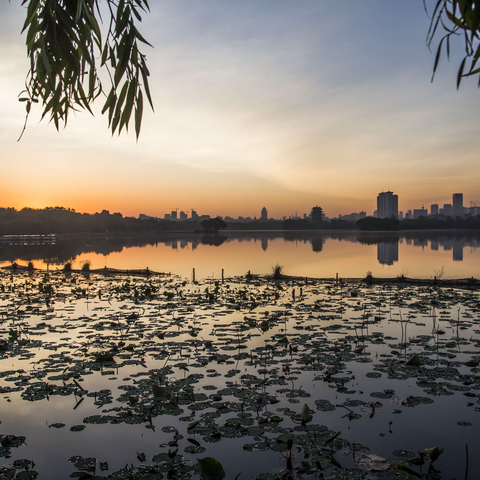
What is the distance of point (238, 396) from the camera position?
6.38 m

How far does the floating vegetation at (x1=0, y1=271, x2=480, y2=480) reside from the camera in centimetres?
469

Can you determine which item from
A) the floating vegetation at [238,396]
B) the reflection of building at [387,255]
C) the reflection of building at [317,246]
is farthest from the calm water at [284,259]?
the floating vegetation at [238,396]

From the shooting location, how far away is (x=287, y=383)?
699cm

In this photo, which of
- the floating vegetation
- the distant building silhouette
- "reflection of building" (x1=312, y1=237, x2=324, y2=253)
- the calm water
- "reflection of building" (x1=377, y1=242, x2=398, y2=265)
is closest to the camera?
the floating vegetation

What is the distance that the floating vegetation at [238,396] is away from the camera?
4691 mm

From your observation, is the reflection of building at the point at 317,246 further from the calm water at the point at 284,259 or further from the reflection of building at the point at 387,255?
the reflection of building at the point at 387,255

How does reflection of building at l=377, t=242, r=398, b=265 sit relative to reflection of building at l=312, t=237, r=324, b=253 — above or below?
below

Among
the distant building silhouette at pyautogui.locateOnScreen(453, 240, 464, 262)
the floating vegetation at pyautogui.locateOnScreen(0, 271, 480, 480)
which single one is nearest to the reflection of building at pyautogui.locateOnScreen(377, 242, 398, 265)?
the distant building silhouette at pyautogui.locateOnScreen(453, 240, 464, 262)

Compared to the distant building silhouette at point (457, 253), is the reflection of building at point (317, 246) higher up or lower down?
higher up

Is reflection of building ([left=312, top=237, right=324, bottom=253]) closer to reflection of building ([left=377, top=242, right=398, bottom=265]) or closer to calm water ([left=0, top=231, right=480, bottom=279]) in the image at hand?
calm water ([left=0, top=231, right=480, bottom=279])

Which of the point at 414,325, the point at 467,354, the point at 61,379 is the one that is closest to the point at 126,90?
the point at 61,379

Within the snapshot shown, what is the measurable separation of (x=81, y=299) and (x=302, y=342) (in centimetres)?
1119

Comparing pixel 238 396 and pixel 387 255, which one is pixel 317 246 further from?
pixel 238 396

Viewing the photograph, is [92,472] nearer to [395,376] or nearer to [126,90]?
[126,90]
